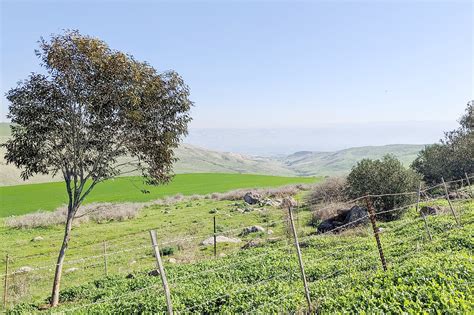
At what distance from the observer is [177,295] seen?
13.5 metres

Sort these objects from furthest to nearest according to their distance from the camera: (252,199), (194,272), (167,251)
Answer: (252,199)
(167,251)
(194,272)

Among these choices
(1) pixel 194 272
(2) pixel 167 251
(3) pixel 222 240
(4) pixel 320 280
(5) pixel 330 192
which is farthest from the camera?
(5) pixel 330 192

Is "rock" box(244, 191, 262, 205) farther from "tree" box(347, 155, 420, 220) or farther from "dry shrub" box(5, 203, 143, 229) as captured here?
"tree" box(347, 155, 420, 220)

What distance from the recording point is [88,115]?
19.3m

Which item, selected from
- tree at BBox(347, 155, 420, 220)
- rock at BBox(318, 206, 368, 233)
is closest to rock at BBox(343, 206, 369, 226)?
rock at BBox(318, 206, 368, 233)

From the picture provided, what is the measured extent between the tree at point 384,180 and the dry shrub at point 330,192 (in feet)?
25.8

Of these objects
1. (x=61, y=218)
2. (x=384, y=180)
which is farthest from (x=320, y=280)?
(x=61, y=218)

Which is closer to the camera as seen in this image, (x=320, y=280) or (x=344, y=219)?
(x=320, y=280)

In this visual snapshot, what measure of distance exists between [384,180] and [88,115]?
32265 mm

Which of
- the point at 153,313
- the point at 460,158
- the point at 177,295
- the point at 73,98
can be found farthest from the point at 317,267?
the point at 460,158

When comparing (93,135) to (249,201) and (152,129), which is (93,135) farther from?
(249,201)

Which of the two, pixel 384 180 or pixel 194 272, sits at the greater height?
pixel 384 180

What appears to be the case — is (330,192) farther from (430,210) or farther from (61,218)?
(61,218)

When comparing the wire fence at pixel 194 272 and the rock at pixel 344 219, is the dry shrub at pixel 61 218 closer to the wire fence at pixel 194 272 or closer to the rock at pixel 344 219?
the wire fence at pixel 194 272
